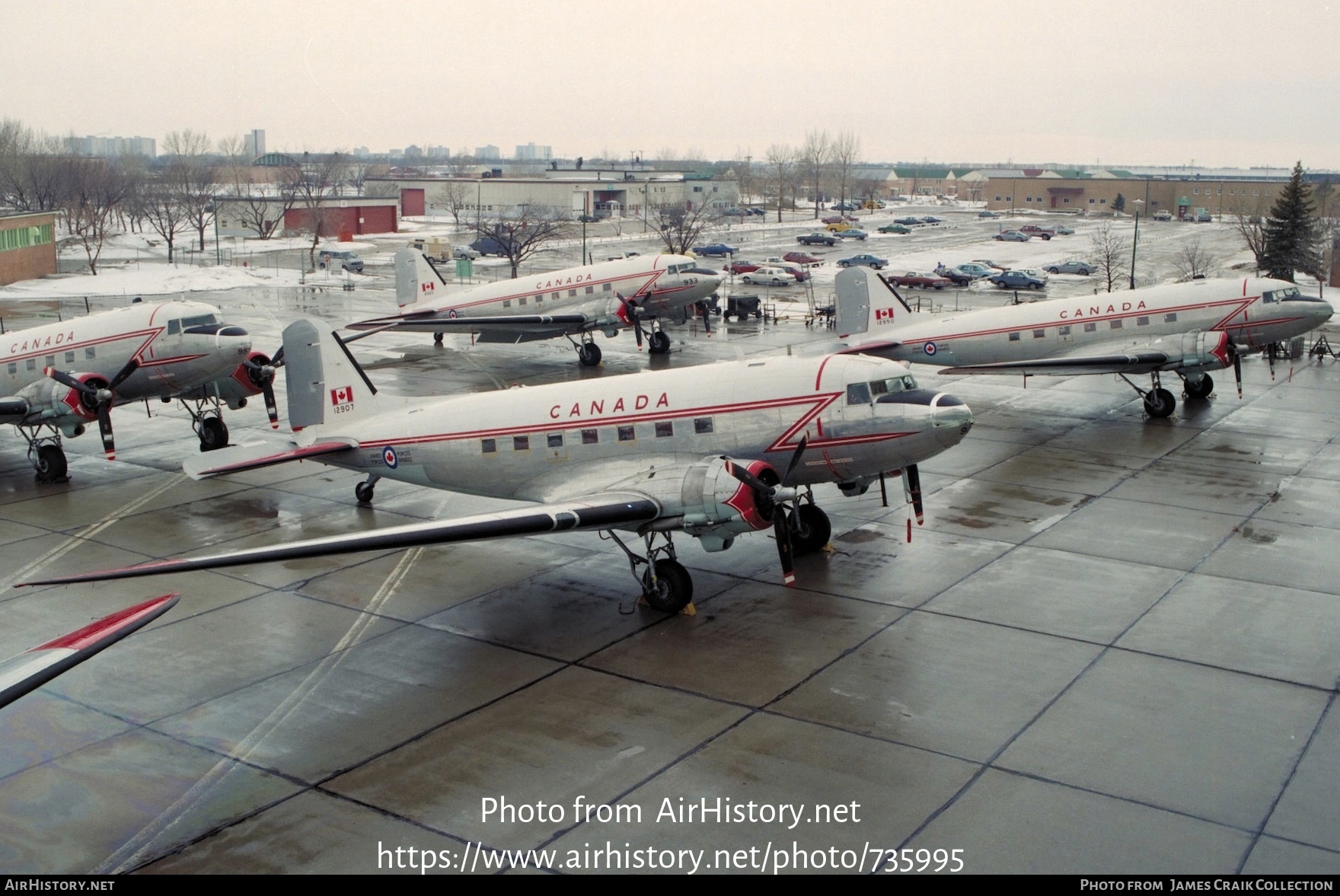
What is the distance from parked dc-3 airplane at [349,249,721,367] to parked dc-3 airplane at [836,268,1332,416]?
12004mm

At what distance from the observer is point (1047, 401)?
40.6m

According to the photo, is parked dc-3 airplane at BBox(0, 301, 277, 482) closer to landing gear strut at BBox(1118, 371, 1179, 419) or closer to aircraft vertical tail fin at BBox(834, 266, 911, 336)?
aircraft vertical tail fin at BBox(834, 266, 911, 336)

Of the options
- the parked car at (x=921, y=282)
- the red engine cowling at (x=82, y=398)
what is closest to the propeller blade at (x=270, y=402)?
the red engine cowling at (x=82, y=398)

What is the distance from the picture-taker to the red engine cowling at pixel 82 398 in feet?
99.3

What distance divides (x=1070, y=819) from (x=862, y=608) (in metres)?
7.55

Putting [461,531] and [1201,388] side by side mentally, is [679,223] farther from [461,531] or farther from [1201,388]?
[461,531]

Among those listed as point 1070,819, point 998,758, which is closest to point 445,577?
point 998,758

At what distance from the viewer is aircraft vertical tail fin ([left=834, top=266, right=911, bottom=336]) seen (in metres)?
39.5

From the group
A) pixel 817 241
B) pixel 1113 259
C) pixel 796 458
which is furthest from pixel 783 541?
pixel 817 241

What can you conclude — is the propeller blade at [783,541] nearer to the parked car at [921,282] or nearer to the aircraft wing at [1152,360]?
the aircraft wing at [1152,360]

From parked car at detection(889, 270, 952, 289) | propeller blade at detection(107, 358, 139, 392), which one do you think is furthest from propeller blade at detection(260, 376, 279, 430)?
parked car at detection(889, 270, 952, 289)

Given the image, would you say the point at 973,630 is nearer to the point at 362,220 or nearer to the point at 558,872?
the point at 558,872

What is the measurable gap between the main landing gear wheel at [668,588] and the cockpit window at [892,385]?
17.4 ft

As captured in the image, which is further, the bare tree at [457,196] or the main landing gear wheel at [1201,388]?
the bare tree at [457,196]
